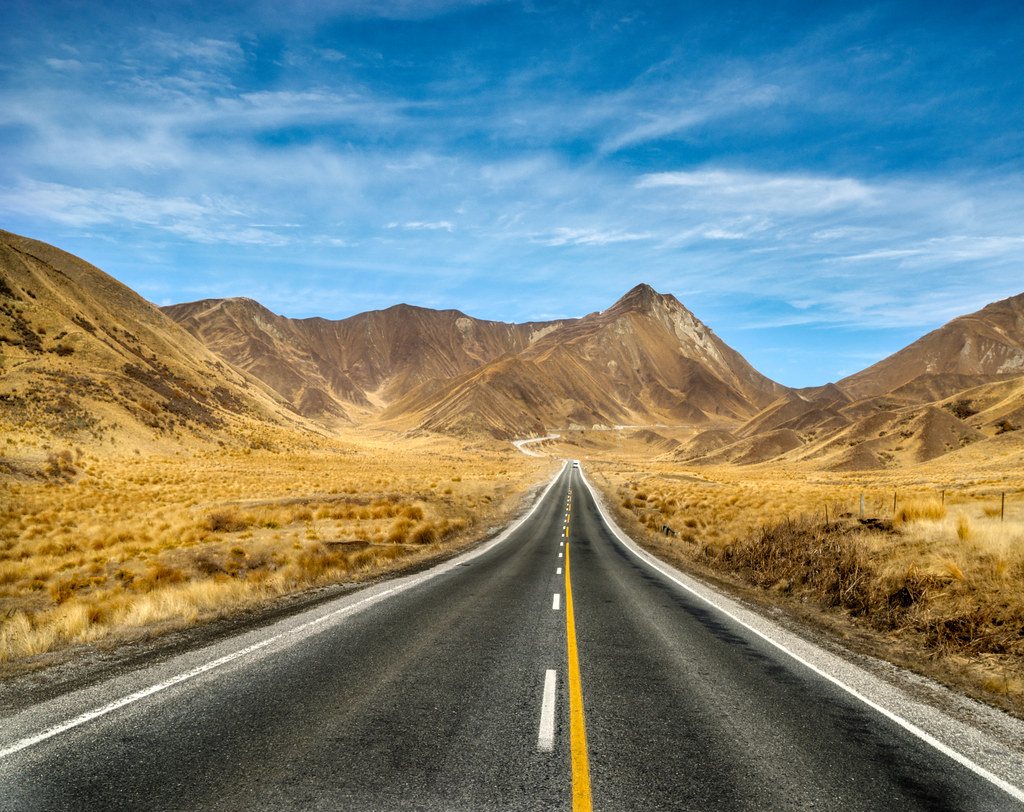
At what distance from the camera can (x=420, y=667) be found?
641 centimetres

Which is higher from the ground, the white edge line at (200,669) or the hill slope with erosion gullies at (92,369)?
the hill slope with erosion gullies at (92,369)

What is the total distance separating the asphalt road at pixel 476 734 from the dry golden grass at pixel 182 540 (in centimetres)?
317

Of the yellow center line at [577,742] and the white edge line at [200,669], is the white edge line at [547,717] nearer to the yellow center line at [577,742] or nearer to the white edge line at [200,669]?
the yellow center line at [577,742]

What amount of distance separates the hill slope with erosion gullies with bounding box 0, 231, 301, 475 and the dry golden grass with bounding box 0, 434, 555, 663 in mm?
8971

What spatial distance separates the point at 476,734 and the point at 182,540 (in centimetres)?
1900

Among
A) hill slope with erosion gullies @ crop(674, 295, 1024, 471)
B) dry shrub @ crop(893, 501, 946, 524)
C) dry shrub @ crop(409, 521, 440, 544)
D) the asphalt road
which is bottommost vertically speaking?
dry shrub @ crop(409, 521, 440, 544)

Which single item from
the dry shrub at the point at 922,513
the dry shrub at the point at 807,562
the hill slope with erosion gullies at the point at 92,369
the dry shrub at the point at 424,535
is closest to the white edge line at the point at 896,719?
the dry shrub at the point at 807,562

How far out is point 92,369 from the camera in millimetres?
57688

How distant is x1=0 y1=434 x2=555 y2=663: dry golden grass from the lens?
920 centimetres

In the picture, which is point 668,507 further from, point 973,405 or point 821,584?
point 973,405

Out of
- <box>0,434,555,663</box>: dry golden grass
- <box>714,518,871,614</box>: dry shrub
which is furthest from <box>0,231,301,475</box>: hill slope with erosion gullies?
<box>714,518,871,614</box>: dry shrub

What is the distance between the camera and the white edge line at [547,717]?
15.1ft

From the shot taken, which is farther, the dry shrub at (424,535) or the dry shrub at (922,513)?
the dry shrub at (424,535)

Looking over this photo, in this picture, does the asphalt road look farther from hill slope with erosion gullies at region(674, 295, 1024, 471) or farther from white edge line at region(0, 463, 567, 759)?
hill slope with erosion gullies at region(674, 295, 1024, 471)
